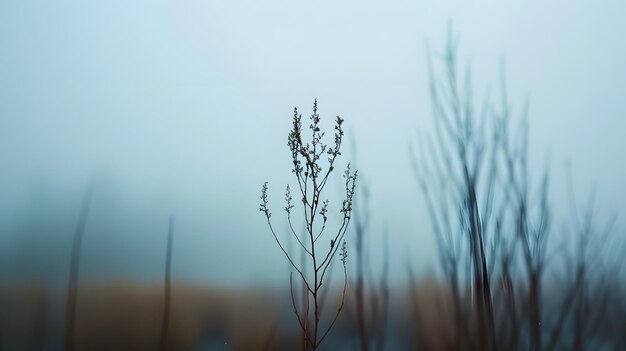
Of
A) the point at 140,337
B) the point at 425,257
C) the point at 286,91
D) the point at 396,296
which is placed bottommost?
the point at 140,337

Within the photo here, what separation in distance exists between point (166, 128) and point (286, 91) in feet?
1.37

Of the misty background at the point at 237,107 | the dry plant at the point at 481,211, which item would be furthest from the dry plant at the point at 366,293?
the dry plant at the point at 481,211

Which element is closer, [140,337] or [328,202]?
[140,337]

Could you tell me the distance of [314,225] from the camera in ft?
6.40

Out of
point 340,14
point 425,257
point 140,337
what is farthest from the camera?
point 340,14

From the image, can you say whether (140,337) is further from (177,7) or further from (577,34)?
(577,34)

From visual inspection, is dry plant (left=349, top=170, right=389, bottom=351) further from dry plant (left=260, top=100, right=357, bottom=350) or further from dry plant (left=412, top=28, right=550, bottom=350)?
dry plant (left=412, top=28, right=550, bottom=350)

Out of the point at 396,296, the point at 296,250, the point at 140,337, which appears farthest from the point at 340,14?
the point at 140,337

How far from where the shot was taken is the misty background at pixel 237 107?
192cm

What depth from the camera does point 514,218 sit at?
6.07 ft

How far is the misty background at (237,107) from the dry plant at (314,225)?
0.20 ft

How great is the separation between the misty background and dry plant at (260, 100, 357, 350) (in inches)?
2.4

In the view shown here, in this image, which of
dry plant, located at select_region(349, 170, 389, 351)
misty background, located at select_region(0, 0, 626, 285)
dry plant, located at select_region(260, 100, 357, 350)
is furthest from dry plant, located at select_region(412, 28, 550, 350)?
dry plant, located at select_region(260, 100, 357, 350)

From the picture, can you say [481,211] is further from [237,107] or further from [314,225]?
[237,107]
